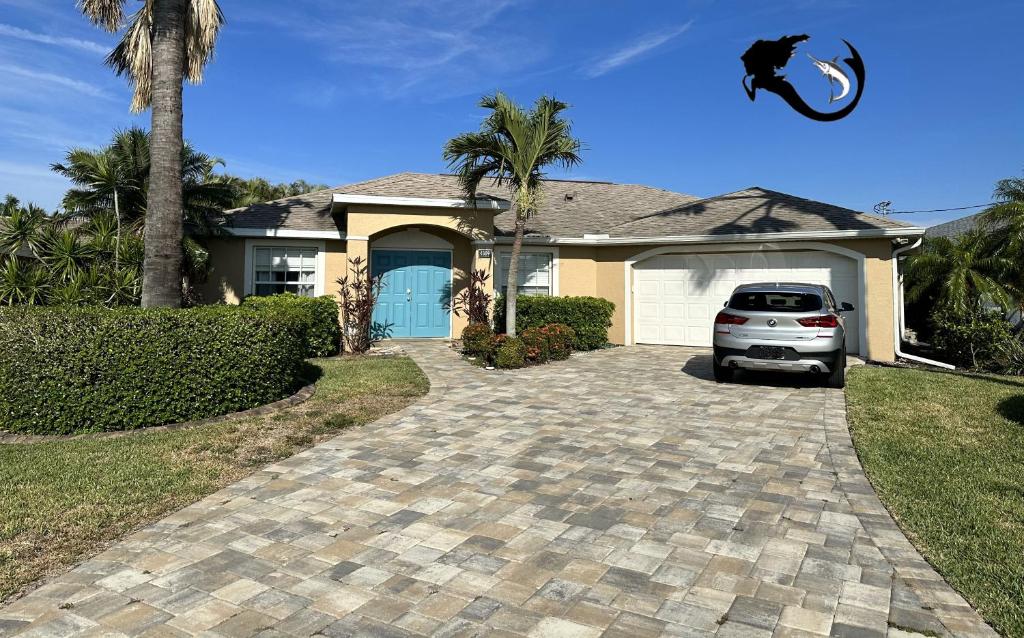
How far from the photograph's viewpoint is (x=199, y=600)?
3025 mm

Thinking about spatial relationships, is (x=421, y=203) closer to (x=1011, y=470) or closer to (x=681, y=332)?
(x=681, y=332)

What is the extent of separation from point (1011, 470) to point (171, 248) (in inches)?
381

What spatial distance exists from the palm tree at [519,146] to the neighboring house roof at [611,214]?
1635mm

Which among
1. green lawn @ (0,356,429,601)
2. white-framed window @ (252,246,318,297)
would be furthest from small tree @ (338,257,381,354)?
green lawn @ (0,356,429,601)

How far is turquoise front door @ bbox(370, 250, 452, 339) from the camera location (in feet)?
48.4

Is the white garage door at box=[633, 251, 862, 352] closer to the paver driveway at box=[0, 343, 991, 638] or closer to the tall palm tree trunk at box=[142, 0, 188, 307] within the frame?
the paver driveway at box=[0, 343, 991, 638]

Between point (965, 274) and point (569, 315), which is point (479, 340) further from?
point (965, 274)

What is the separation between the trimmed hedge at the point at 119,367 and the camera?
242 inches

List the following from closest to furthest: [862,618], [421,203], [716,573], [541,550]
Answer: [862,618] < [716,573] < [541,550] < [421,203]

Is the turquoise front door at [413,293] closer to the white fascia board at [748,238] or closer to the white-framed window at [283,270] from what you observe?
the white-framed window at [283,270]

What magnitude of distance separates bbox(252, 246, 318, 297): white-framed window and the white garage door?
26.6ft

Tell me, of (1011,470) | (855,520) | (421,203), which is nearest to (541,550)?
(855,520)

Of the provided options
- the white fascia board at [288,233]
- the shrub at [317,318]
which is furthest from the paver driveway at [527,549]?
the white fascia board at [288,233]

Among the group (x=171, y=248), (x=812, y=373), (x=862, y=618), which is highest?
(x=171, y=248)
